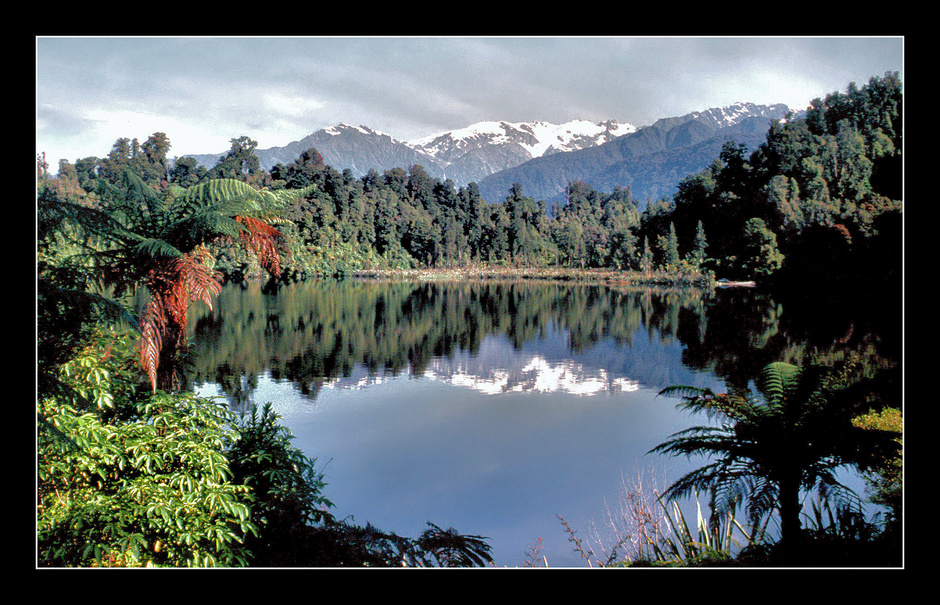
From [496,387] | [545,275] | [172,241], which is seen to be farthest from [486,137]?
[545,275]

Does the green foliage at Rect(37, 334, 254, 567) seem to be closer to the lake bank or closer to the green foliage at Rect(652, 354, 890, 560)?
the green foliage at Rect(652, 354, 890, 560)

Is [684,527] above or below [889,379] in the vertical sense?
below

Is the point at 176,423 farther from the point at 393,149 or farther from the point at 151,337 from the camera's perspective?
the point at 393,149

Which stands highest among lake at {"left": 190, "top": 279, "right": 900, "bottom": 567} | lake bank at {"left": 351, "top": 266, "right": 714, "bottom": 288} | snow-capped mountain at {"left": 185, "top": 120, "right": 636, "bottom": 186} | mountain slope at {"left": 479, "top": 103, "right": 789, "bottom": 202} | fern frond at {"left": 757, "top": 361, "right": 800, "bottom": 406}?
mountain slope at {"left": 479, "top": 103, "right": 789, "bottom": 202}

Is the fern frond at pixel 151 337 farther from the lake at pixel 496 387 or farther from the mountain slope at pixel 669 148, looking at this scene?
the mountain slope at pixel 669 148

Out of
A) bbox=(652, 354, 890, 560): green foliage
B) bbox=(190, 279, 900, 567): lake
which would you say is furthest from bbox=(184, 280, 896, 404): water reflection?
bbox=(652, 354, 890, 560): green foliage
